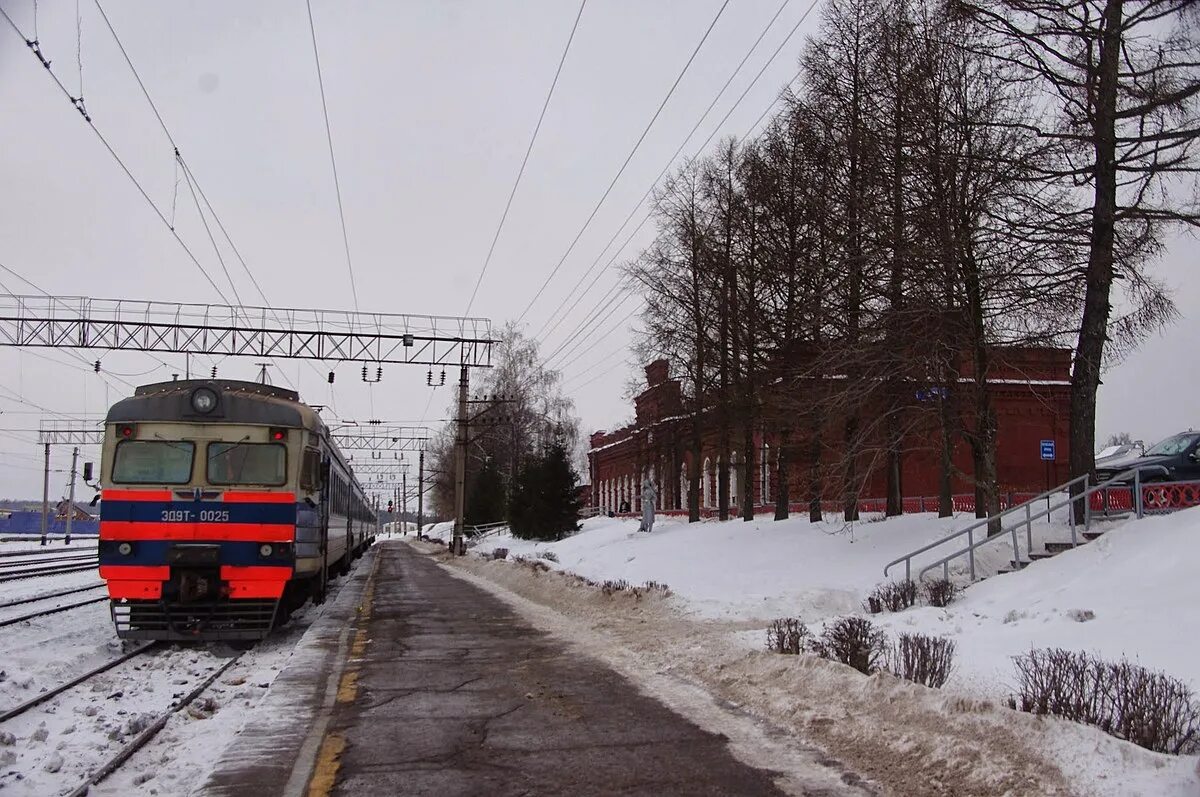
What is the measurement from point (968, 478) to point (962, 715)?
37.0 feet

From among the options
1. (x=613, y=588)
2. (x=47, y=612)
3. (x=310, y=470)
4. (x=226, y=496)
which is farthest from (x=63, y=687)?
(x=613, y=588)

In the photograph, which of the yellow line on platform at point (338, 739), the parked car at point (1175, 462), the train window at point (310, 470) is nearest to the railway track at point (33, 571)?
the yellow line on platform at point (338, 739)

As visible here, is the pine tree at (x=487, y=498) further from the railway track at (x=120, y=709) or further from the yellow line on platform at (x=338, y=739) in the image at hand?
the railway track at (x=120, y=709)

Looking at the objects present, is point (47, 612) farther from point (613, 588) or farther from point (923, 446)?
point (923, 446)

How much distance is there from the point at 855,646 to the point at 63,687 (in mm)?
7375

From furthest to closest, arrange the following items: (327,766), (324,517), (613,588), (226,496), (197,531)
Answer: (613,588) < (324,517) < (226,496) < (197,531) < (327,766)

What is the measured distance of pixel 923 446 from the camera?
18344 mm

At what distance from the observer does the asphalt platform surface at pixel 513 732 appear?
6023 millimetres

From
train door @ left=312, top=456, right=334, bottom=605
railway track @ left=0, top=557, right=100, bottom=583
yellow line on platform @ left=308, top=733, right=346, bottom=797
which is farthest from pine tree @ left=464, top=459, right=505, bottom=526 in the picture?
yellow line on platform @ left=308, top=733, right=346, bottom=797

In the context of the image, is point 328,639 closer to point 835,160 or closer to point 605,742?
point 605,742

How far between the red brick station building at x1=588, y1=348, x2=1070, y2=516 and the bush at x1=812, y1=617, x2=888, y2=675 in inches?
321

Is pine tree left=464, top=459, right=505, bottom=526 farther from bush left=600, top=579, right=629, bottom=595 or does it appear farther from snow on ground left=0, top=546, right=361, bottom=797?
snow on ground left=0, top=546, right=361, bottom=797

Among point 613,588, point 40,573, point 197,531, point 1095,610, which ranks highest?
point 197,531

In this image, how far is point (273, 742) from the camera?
7113mm
